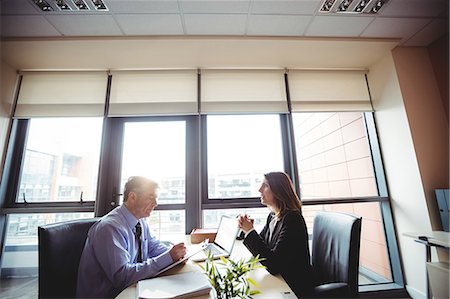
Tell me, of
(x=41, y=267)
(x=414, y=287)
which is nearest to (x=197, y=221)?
(x=41, y=267)

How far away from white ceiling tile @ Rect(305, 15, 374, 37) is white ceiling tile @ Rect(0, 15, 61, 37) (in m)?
2.56

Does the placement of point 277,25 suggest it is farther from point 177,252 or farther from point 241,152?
point 177,252

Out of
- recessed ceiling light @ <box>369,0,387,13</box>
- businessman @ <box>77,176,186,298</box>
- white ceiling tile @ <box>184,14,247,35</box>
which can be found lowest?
businessman @ <box>77,176,186,298</box>

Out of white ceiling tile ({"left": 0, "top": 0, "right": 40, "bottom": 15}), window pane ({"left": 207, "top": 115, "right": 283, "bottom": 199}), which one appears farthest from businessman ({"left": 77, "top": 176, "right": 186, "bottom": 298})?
white ceiling tile ({"left": 0, "top": 0, "right": 40, "bottom": 15})

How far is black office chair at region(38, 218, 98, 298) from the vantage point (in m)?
1.13

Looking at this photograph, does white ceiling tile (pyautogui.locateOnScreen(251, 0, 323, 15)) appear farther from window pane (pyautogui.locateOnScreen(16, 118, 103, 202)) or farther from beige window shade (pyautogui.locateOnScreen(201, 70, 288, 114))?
window pane (pyautogui.locateOnScreen(16, 118, 103, 202))

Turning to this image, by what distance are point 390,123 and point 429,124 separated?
0.34 m

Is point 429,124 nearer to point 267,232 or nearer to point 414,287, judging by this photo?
point 414,287

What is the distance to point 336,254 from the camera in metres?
1.28

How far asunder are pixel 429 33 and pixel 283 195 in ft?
8.29

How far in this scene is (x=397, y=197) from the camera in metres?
2.31

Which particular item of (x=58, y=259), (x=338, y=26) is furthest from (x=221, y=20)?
(x=58, y=259)

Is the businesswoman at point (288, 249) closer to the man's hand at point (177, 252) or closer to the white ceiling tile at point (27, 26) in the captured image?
the man's hand at point (177, 252)

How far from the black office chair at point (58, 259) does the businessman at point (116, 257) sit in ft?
0.48
